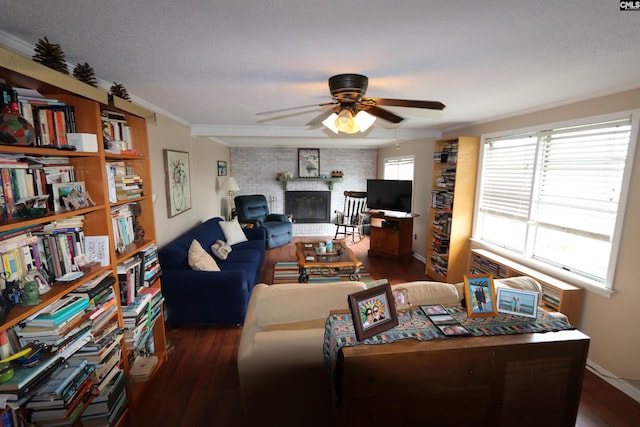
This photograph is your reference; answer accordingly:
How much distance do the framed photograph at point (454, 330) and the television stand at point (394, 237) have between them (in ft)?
12.0

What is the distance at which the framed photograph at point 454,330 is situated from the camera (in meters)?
1.25

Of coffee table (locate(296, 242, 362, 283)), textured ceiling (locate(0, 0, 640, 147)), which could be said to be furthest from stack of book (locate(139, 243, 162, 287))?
coffee table (locate(296, 242, 362, 283))

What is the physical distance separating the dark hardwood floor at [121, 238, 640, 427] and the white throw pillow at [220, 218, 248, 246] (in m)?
1.77

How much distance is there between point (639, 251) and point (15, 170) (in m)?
3.78

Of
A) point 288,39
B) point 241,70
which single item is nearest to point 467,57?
point 288,39

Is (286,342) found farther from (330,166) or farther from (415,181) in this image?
(330,166)

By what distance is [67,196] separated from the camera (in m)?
1.45

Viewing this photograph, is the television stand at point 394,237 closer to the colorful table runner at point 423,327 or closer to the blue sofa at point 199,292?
the blue sofa at point 199,292

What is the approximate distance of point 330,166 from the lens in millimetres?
7016

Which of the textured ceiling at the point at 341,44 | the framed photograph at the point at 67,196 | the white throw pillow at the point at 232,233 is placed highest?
the textured ceiling at the point at 341,44

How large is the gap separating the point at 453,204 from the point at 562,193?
1258mm

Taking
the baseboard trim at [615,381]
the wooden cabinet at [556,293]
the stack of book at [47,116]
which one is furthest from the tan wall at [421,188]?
the stack of book at [47,116]

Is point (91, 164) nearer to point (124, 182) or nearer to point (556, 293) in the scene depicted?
point (124, 182)

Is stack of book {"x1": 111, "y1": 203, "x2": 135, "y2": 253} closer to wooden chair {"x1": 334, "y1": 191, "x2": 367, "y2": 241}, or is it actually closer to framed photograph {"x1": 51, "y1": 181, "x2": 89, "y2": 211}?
framed photograph {"x1": 51, "y1": 181, "x2": 89, "y2": 211}
